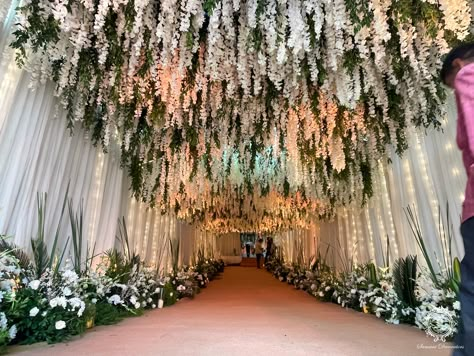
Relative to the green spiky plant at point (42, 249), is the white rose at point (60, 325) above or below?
below

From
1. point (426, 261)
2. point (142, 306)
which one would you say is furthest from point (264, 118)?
point (142, 306)

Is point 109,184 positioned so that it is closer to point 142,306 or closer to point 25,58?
point 142,306

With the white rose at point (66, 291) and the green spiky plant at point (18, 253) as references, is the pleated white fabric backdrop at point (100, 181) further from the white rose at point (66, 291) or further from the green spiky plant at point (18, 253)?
the white rose at point (66, 291)

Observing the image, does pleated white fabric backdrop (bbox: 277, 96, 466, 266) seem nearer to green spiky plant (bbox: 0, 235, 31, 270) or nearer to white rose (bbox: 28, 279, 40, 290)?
white rose (bbox: 28, 279, 40, 290)

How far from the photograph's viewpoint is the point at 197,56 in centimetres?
262

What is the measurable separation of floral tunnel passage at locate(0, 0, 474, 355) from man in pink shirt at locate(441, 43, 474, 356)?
2.6 inches

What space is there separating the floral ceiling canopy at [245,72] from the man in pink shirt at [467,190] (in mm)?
1044

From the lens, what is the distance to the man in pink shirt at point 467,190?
96 cm

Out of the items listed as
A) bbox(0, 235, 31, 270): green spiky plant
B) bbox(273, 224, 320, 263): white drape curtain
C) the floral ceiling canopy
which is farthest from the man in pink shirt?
bbox(273, 224, 320, 263): white drape curtain

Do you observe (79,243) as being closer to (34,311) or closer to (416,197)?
(34,311)

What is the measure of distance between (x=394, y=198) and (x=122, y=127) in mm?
3286

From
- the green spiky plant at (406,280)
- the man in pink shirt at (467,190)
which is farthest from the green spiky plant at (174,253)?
the man in pink shirt at (467,190)

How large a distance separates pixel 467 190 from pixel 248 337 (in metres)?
2.22

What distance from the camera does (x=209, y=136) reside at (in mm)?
3725
